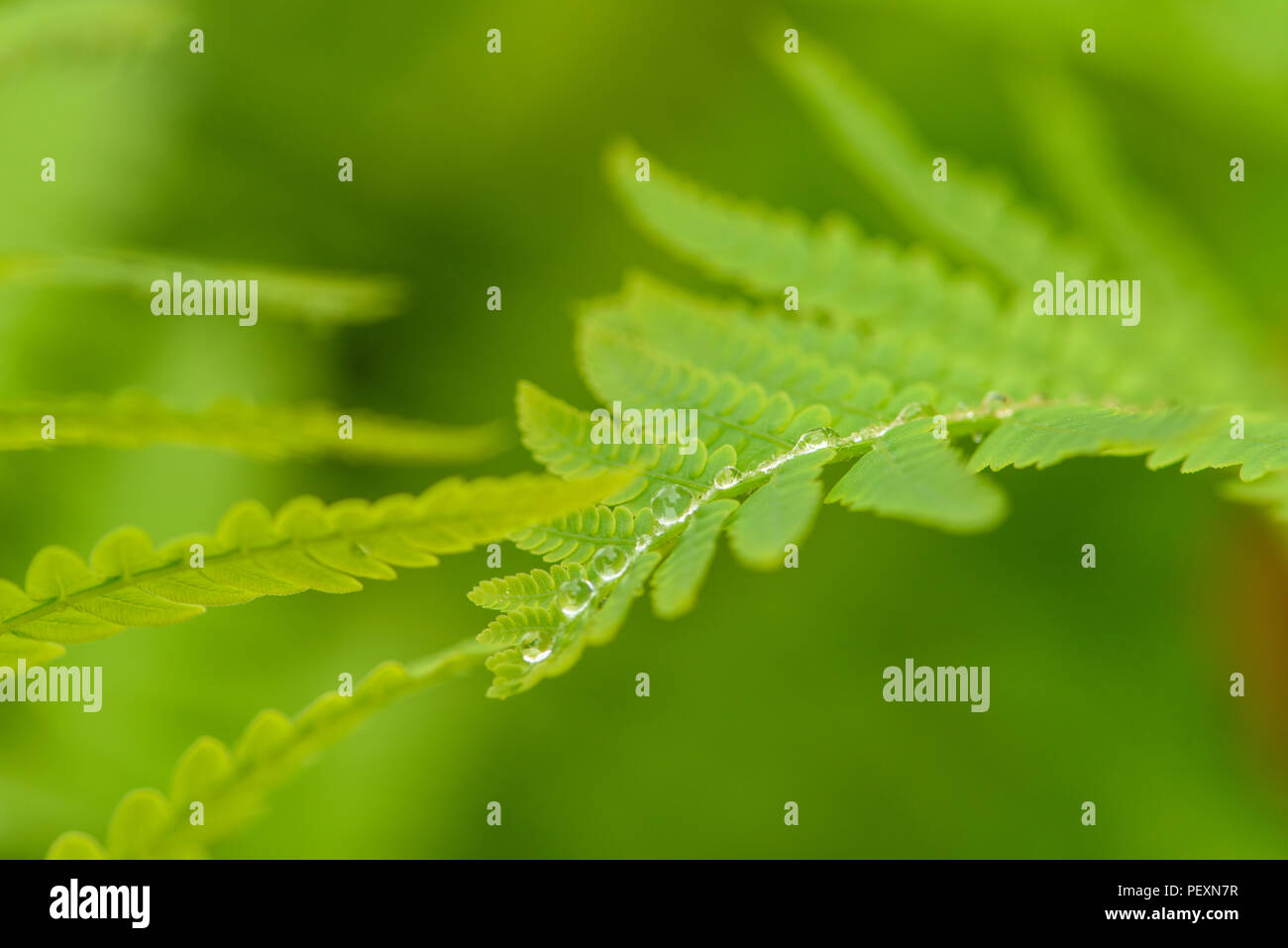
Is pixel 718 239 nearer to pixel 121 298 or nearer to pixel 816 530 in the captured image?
pixel 816 530

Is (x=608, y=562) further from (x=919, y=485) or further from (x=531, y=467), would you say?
(x=531, y=467)

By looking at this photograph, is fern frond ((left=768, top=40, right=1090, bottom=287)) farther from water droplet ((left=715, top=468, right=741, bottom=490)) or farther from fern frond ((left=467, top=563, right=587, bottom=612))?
fern frond ((left=467, top=563, right=587, bottom=612))

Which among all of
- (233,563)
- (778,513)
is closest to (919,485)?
(778,513)

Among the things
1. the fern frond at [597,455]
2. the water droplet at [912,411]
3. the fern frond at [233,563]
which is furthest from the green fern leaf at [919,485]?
the fern frond at [233,563]

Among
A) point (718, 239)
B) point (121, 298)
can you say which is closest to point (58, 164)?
point (121, 298)

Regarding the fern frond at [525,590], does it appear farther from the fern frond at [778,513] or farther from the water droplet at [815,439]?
the water droplet at [815,439]

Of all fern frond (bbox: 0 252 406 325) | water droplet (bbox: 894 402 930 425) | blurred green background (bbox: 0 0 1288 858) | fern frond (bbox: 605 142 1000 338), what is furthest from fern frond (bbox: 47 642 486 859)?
blurred green background (bbox: 0 0 1288 858)
